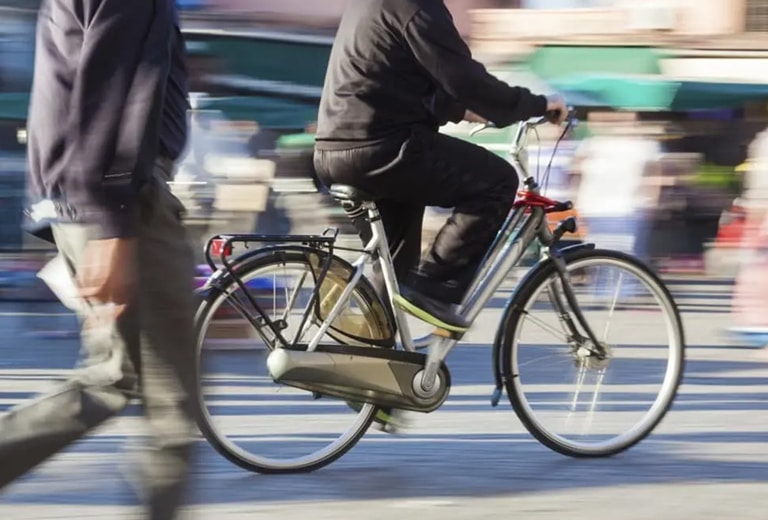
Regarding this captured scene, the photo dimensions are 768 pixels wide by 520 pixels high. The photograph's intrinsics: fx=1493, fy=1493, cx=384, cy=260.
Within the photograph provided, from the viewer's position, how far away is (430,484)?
5078mm

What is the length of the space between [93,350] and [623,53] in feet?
55.0

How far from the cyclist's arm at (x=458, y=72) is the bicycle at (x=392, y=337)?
0.16 meters

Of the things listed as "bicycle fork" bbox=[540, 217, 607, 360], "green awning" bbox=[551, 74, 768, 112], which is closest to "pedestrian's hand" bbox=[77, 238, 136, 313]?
"bicycle fork" bbox=[540, 217, 607, 360]

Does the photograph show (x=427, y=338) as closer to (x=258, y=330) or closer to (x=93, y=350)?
(x=258, y=330)

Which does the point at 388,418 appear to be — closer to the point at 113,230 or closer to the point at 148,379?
the point at 148,379

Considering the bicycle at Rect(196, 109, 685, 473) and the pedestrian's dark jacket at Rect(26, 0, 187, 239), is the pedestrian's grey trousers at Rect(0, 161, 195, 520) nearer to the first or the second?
the pedestrian's dark jacket at Rect(26, 0, 187, 239)

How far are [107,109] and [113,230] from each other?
10.9 inches

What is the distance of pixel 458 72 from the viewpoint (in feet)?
16.1

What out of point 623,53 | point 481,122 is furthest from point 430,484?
point 623,53

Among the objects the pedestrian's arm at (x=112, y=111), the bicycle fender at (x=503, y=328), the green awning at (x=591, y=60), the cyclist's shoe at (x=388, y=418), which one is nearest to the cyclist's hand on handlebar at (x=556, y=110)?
the bicycle fender at (x=503, y=328)

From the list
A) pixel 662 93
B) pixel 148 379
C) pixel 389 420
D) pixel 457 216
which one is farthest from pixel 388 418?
pixel 662 93

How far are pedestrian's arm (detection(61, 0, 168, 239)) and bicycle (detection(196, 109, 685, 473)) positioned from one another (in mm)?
1459

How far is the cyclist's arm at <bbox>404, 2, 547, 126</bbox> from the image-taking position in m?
4.86

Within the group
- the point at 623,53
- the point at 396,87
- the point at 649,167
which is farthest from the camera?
the point at 623,53
